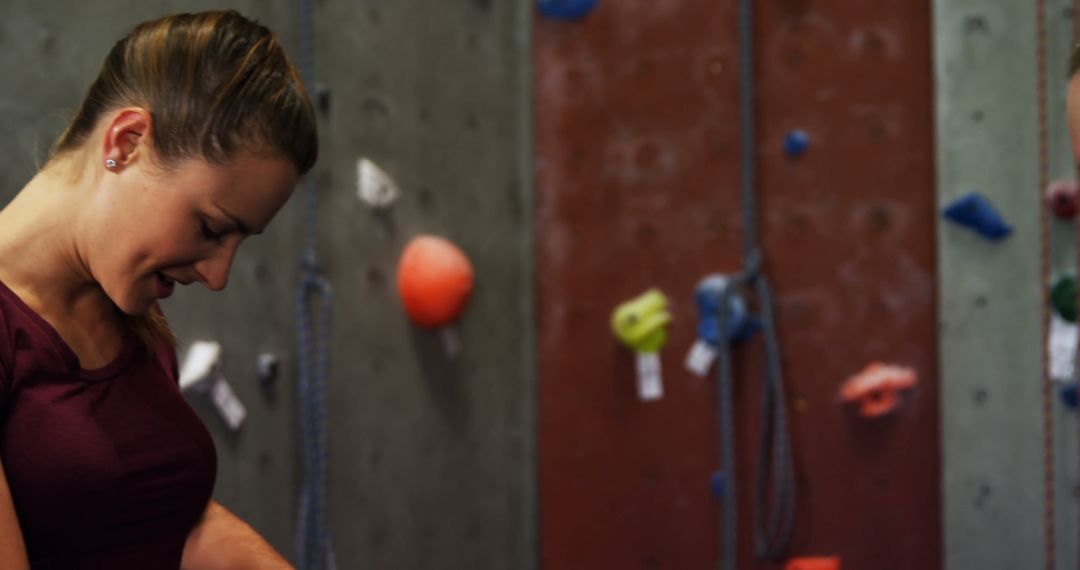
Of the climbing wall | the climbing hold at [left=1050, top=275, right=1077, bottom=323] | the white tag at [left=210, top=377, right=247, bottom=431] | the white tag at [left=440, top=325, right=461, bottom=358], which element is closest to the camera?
the white tag at [left=210, top=377, right=247, bottom=431]

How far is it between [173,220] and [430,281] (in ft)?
5.13

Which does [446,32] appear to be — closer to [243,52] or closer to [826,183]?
[826,183]

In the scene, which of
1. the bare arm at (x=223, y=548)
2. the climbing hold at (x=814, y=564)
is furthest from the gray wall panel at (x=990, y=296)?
the bare arm at (x=223, y=548)

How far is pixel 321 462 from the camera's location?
7.64 feet

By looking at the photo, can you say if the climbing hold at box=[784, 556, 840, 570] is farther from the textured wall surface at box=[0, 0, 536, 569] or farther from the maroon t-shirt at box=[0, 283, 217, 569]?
the maroon t-shirt at box=[0, 283, 217, 569]

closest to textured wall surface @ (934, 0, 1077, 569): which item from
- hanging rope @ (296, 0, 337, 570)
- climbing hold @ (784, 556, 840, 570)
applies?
climbing hold @ (784, 556, 840, 570)

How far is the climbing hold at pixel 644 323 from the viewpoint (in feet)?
9.17

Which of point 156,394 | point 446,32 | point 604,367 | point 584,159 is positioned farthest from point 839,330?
point 156,394

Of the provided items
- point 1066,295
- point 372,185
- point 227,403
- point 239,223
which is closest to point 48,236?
point 239,223

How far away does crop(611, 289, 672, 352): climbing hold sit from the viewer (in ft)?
9.17

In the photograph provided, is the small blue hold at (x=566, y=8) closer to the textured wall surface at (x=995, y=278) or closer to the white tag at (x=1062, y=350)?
the textured wall surface at (x=995, y=278)

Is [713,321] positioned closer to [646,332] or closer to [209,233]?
[646,332]

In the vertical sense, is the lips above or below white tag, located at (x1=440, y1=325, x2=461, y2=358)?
above

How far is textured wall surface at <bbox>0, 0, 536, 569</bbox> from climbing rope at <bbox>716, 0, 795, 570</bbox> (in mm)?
576
